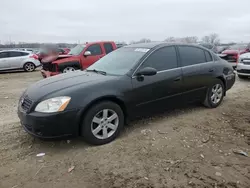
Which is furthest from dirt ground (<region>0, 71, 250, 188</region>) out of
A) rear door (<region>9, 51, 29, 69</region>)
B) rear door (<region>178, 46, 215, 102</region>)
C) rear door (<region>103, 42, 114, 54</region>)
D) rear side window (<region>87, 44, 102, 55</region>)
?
rear door (<region>9, 51, 29, 69</region>)

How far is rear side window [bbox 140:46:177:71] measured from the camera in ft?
14.4

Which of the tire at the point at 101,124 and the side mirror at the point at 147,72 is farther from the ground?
the side mirror at the point at 147,72

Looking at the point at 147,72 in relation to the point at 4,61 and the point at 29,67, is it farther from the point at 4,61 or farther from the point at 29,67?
the point at 4,61

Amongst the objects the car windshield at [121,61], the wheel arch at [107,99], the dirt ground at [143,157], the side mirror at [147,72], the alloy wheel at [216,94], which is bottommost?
the dirt ground at [143,157]

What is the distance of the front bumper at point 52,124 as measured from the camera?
11.1 feet

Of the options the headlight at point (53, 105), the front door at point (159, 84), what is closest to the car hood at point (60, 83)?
the headlight at point (53, 105)

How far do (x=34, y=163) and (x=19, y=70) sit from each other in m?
14.4

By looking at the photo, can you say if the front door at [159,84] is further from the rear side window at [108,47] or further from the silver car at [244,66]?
the rear side window at [108,47]

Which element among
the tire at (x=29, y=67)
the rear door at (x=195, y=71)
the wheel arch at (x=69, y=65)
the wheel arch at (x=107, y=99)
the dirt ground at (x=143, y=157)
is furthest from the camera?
the tire at (x=29, y=67)

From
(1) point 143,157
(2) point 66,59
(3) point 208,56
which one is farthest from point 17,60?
(1) point 143,157

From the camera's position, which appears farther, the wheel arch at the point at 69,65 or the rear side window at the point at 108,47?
the rear side window at the point at 108,47

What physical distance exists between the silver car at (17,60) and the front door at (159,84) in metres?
12.5

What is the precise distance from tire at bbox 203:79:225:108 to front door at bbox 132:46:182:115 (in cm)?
102

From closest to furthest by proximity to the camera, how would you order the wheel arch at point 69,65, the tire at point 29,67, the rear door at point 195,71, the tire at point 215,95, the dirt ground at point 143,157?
the dirt ground at point 143,157, the rear door at point 195,71, the tire at point 215,95, the wheel arch at point 69,65, the tire at point 29,67
